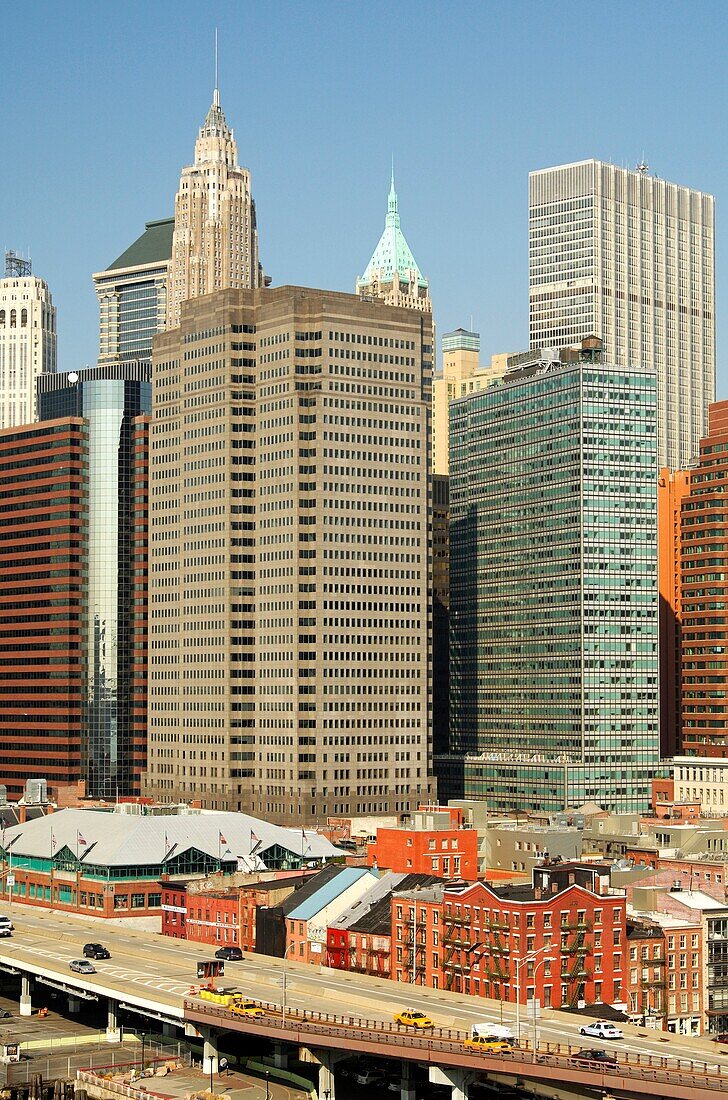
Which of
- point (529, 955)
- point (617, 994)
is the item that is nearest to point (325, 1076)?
point (529, 955)

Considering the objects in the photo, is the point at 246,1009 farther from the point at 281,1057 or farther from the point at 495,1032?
the point at 495,1032

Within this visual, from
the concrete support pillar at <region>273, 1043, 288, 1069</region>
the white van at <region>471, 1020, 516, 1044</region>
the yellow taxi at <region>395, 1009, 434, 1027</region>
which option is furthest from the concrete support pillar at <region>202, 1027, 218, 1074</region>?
the white van at <region>471, 1020, 516, 1044</region>

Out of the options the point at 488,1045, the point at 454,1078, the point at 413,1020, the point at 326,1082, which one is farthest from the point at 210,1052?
the point at 488,1045

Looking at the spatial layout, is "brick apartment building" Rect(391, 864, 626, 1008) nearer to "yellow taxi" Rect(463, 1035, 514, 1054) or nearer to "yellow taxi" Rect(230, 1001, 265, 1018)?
"yellow taxi" Rect(230, 1001, 265, 1018)

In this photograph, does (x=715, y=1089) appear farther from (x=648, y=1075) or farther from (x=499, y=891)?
(x=499, y=891)

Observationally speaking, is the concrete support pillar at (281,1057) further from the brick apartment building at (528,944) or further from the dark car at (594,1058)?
the dark car at (594,1058)
